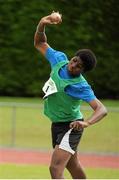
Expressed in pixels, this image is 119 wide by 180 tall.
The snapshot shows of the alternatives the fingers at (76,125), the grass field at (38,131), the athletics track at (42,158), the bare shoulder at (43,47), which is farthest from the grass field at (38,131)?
the fingers at (76,125)

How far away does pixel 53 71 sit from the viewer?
9125 millimetres

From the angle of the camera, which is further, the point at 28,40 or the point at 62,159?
the point at 28,40

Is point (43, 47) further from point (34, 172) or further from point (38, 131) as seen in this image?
point (38, 131)

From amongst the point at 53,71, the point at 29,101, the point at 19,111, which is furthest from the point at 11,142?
the point at 53,71

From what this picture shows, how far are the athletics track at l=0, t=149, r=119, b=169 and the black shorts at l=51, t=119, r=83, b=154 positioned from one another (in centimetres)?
462

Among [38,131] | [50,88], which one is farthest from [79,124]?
[38,131]

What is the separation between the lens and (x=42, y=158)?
14523mm

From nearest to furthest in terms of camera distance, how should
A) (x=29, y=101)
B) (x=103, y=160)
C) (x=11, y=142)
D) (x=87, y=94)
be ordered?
(x=87, y=94), (x=103, y=160), (x=11, y=142), (x=29, y=101)

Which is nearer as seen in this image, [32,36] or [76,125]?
[76,125]

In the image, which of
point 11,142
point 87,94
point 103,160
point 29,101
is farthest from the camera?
point 29,101

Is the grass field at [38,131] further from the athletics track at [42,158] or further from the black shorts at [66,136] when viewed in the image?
the black shorts at [66,136]

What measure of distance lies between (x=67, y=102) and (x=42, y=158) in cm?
562

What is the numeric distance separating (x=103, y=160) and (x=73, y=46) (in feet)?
22.6

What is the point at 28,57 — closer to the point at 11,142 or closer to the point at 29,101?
the point at 29,101
